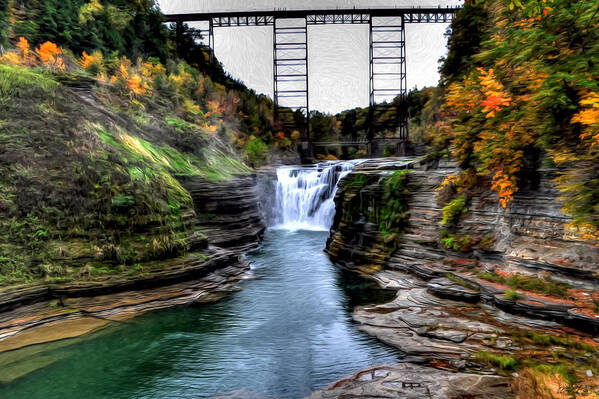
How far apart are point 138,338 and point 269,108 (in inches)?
1201

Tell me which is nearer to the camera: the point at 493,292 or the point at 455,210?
the point at 493,292

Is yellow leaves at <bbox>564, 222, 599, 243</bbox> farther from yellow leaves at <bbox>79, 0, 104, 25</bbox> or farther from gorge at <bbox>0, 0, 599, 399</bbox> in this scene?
yellow leaves at <bbox>79, 0, 104, 25</bbox>

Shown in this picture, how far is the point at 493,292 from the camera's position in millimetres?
7109

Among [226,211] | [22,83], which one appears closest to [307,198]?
[226,211]

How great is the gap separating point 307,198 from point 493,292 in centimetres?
1374

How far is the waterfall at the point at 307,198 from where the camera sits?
1928 centimetres

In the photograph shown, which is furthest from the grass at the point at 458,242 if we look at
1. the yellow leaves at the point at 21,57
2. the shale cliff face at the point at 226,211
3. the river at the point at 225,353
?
the yellow leaves at the point at 21,57

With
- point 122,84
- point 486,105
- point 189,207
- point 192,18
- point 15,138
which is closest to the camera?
point 486,105

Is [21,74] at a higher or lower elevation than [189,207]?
higher

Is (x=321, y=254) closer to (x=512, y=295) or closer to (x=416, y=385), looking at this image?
(x=512, y=295)

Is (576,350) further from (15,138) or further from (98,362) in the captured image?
(15,138)

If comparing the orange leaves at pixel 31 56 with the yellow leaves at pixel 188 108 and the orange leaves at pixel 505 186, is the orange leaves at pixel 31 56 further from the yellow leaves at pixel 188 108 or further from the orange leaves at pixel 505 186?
the orange leaves at pixel 505 186

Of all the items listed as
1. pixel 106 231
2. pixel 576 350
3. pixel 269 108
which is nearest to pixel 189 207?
pixel 106 231

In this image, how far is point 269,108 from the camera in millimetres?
35000
